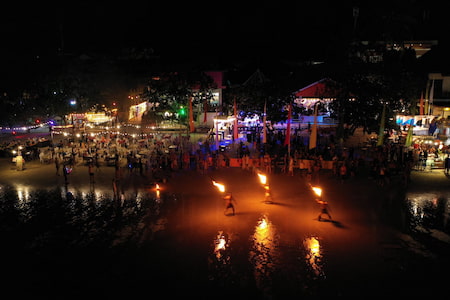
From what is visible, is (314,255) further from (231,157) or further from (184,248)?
(231,157)

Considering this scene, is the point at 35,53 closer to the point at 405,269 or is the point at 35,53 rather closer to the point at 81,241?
the point at 81,241

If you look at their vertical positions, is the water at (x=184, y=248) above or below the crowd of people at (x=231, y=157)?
below

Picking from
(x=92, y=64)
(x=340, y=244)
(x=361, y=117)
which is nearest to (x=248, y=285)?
(x=340, y=244)

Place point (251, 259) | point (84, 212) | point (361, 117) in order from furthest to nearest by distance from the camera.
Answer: point (361, 117), point (84, 212), point (251, 259)

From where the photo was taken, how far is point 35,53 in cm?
4316

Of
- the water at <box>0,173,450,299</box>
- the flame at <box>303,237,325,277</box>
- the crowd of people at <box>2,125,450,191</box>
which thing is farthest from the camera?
→ the crowd of people at <box>2,125,450,191</box>

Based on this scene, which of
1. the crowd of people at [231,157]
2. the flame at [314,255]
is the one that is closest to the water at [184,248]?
the flame at [314,255]

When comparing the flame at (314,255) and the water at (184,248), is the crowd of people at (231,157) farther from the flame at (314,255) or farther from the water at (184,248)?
the flame at (314,255)

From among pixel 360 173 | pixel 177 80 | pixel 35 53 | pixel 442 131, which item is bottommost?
pixel 360 173

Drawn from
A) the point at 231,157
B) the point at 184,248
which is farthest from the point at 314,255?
the point at 231,157

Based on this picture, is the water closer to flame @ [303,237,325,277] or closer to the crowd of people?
flame @ [303,237,325,277]

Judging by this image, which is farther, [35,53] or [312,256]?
[35,53]

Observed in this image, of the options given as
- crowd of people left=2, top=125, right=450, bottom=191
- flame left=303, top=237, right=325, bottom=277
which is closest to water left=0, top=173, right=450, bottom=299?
flame left=303, top=237, right=325, bottom=277

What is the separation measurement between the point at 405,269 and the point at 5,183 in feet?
68.8
